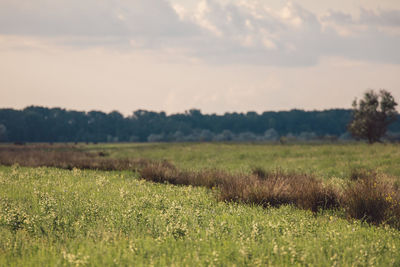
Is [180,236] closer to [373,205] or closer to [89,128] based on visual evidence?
[373,205]

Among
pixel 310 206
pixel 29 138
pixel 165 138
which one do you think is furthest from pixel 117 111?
pixel 310 206

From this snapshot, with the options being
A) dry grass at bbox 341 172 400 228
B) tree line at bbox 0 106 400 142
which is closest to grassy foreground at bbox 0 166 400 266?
dry grass at bbox 341 172 400 228

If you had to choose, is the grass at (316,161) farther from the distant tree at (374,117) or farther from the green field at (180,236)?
the distant tree at (374,117)

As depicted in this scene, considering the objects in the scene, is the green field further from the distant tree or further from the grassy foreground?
the distant tree

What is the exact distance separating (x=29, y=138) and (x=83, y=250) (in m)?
160

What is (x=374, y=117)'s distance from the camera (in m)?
58.9

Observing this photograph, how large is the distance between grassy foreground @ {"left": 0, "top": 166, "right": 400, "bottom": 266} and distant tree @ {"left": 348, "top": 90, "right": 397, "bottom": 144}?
178 ft

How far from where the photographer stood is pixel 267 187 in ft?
35.5

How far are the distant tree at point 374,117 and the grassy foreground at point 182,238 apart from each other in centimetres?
5412

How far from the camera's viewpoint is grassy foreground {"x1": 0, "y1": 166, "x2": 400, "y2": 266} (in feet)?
18.6

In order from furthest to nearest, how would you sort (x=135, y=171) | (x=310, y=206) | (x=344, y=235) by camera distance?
1. (x=135, y=171)
2. (x=310, y=206)
3. (x=344, y=235)

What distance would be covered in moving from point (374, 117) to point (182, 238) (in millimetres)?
58889

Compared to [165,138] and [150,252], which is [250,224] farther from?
[165,138]

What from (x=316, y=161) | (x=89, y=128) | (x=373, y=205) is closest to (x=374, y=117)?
(x=316, y=161)
